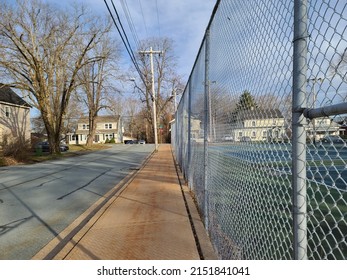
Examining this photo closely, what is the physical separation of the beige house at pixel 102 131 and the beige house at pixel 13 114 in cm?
3978

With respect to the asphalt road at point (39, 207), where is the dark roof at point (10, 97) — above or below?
above

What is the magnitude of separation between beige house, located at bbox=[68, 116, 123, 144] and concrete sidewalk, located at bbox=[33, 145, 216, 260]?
70994 millimetres

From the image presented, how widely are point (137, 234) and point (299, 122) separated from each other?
3311 mm

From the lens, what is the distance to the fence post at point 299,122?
1.40 m

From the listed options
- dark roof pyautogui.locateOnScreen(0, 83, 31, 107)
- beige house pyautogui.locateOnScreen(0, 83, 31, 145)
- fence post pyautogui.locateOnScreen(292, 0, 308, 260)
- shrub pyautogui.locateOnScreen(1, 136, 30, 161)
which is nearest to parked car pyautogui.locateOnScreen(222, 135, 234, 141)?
fence post pyautogui.locateOnScreen(292, 0, 308, 260)

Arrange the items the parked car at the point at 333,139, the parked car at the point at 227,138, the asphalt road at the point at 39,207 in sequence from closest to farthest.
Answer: the parked car at the point at 333,139 → the parked car at the point at 227,138 → the asphalt road at the point at 39,207

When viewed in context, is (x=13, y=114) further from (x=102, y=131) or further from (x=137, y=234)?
(x=102, y=131)

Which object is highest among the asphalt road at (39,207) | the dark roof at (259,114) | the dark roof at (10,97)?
the dark roof at (10,97)

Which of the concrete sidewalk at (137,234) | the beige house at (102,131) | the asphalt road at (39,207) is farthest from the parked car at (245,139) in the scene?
the beige house at (102,131)

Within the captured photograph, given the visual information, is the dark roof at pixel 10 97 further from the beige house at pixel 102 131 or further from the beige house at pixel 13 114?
the beige house at pixel 102 131

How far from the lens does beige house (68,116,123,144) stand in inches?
2963

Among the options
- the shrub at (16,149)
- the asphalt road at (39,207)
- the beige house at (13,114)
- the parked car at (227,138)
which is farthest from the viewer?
the beige house at (13,114)

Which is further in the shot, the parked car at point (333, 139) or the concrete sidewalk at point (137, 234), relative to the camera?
the concrete sidewalk at point (137, 234)
